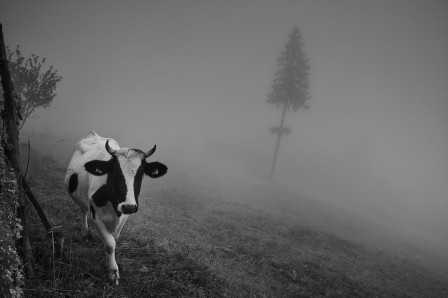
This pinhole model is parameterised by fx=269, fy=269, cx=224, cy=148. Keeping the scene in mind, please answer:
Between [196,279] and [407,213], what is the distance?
5383 centimetres

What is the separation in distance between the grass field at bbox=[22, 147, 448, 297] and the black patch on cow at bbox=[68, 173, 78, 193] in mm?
722

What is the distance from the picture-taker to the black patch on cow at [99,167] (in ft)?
14.6

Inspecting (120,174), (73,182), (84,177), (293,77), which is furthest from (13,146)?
(293,77)

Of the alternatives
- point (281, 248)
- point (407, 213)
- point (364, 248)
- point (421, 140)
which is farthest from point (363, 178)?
point (421, 140)

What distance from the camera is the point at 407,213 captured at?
46969 mm

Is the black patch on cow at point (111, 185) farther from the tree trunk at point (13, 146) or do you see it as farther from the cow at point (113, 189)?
the tree trunk at point (13, 146)

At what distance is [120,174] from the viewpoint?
437 cm

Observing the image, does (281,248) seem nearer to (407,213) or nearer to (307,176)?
(307,176)

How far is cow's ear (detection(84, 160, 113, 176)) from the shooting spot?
4457mm

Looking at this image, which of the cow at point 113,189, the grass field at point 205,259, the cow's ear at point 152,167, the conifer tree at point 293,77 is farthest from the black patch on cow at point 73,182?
the conifer tree at point 293,77

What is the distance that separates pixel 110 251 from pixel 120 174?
122cm

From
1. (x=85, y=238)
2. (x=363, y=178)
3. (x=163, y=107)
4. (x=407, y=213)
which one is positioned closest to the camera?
(x=85, y=238)

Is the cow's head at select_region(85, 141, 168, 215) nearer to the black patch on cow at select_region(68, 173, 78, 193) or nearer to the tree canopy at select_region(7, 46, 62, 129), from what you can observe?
the black patch on cow at select_region(68, 173, 78, 193)

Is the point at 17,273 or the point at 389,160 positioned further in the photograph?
the point at 389,160
